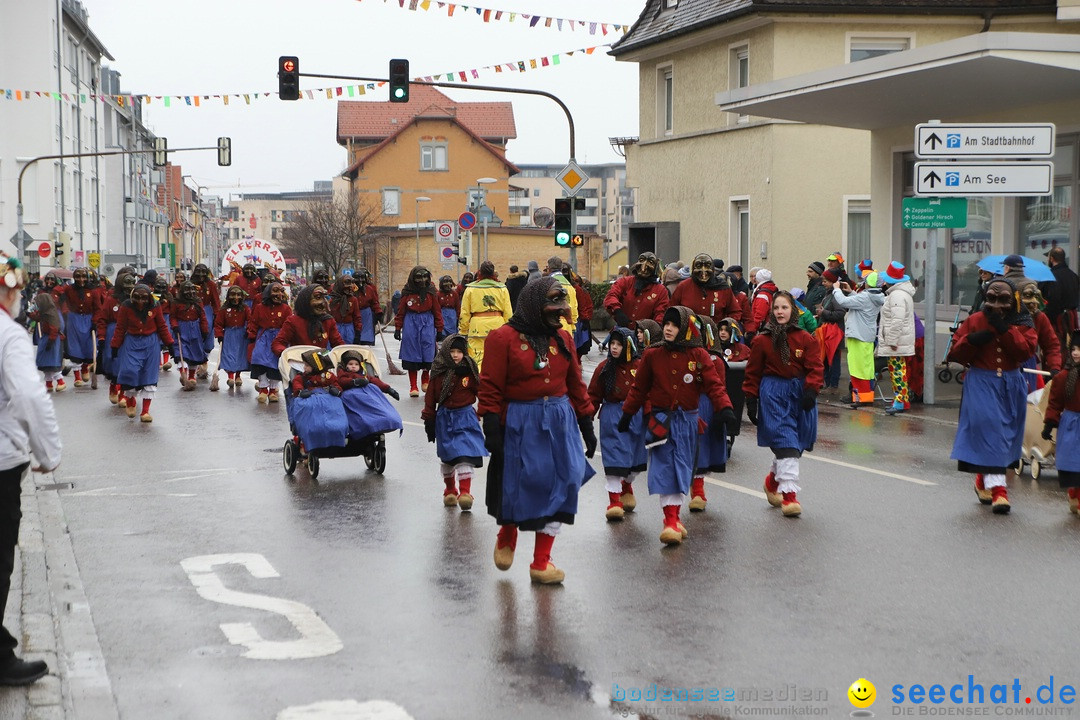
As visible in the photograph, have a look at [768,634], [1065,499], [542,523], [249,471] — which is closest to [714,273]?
[1065,499]

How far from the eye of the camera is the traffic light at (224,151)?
41.1 meters

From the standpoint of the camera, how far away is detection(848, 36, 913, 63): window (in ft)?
91.7

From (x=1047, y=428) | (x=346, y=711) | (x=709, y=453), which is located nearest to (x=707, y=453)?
(x=709, y=453)

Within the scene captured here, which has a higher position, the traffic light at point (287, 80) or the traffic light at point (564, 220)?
the traffic light at point (287, 80)

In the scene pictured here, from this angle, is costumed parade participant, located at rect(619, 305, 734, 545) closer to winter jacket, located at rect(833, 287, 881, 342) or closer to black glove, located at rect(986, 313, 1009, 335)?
black glove, located at rect(986, 313, 1009, 335)

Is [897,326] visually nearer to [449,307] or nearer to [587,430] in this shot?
[449,307]

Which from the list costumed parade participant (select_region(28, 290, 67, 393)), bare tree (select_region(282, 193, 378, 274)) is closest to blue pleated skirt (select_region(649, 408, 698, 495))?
costumed parade participant (select_region(28, 290, 67, 393))

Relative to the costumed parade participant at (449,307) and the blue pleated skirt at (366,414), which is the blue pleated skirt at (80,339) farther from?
the blue pleated skirt at (366,414)

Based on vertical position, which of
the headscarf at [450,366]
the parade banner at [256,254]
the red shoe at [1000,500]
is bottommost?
the red shoe at [1000,500]

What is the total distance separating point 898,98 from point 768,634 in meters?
14.1

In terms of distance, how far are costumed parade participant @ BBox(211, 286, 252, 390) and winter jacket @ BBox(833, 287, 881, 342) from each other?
849cm

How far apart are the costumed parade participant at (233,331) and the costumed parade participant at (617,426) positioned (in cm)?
1111

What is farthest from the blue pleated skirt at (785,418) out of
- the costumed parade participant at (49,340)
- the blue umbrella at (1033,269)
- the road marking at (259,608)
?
the costumed parade participant at (49,340)

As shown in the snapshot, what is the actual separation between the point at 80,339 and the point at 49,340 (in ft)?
5.97
